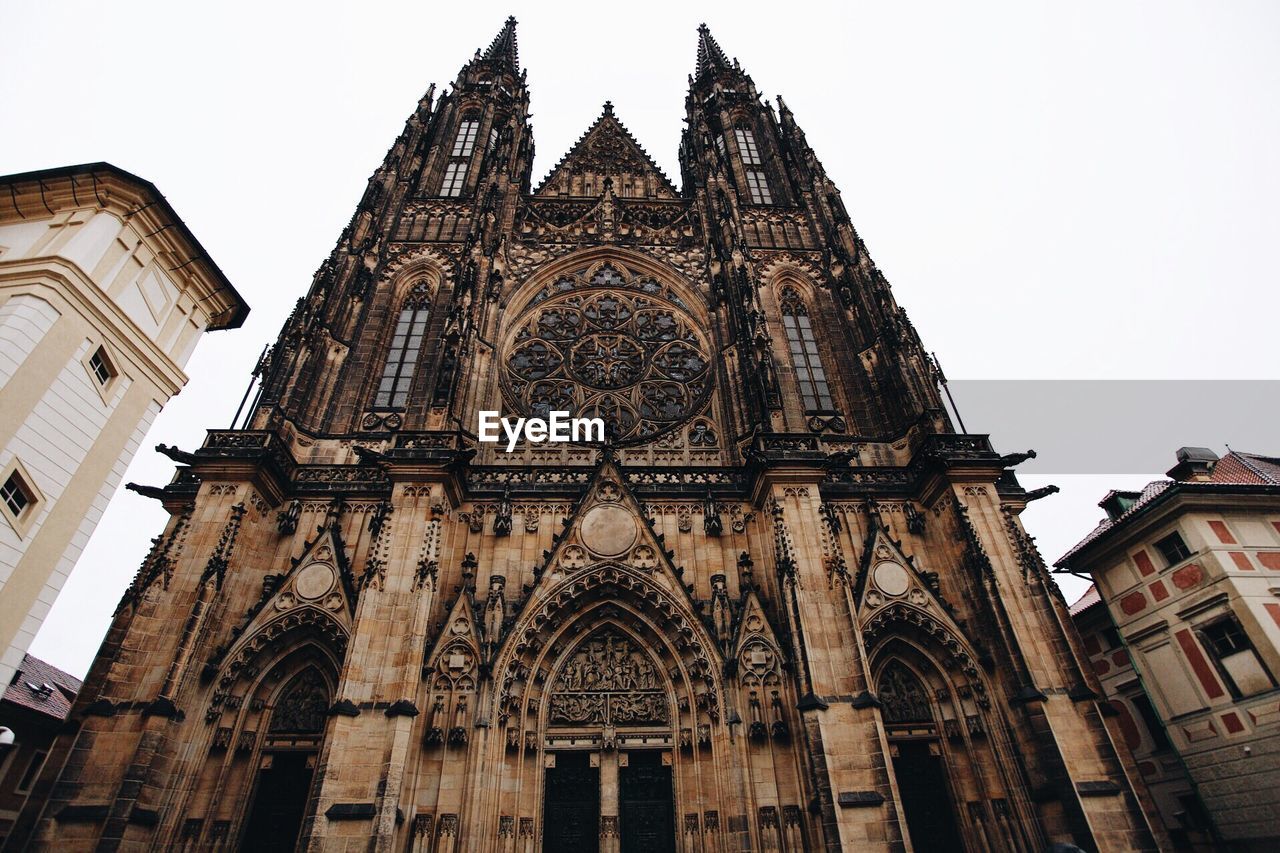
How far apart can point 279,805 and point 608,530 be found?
25.5ft

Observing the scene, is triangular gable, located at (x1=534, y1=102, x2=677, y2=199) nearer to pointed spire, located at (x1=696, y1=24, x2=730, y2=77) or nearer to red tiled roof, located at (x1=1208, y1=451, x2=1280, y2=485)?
pointed spire, located at (x1=696, y1=24, x2=730, y2=77)

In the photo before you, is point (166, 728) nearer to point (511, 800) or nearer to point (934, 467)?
point (511, 800)

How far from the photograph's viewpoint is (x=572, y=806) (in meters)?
12.0

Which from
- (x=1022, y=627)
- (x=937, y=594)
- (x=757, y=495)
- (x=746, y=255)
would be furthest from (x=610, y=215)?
(x=1022, y=627)

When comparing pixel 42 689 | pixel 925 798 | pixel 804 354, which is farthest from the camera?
pixel 42 689

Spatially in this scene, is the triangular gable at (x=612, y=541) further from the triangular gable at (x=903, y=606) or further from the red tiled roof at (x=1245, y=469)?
the red tiled roof at (x=1245, y=469)

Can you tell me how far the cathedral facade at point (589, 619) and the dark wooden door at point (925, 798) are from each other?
5 centimetres

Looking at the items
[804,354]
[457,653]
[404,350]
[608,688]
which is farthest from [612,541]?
[404,350]

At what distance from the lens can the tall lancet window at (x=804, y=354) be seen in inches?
696

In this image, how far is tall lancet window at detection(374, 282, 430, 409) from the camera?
17211 mm

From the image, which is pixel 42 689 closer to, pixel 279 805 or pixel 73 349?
pixel 279 805

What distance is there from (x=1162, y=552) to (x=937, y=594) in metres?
7.28

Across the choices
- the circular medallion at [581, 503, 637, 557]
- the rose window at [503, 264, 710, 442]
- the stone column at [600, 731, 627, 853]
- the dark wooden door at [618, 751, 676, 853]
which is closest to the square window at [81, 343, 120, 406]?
the rose window at [503, 264, 710, 442]

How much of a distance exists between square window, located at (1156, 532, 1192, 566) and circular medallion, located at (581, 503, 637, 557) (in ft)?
43.2
